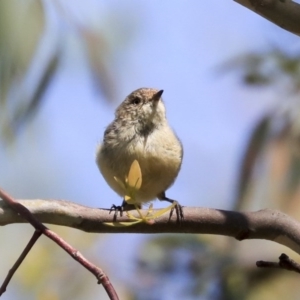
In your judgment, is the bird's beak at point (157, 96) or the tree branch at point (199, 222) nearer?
the tree branch at point (199, 222)

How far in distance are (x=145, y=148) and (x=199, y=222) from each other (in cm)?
59

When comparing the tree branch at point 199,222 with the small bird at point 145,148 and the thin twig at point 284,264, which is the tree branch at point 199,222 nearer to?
the thin twig at point 284,264

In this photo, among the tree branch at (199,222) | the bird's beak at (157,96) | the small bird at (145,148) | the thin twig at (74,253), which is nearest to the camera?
the thin twig at (74,253)

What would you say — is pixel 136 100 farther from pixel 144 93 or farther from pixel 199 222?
pixel 199 222

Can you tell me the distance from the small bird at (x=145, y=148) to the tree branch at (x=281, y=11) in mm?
722

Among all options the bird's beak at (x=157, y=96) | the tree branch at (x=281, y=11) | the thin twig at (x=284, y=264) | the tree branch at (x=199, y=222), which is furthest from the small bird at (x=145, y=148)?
the thin twig at (x=284, y=264)

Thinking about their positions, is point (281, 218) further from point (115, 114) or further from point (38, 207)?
point (115, 114)

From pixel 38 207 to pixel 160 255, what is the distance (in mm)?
1263

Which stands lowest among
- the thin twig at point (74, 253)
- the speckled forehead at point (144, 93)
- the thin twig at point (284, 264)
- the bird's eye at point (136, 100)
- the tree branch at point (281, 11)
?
the thin twig at point (74, 253)

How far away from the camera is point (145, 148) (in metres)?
1.76

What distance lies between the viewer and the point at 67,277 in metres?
2.12

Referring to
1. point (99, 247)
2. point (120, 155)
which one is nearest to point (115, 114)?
point (120, 155)

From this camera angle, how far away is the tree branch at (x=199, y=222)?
1069mm

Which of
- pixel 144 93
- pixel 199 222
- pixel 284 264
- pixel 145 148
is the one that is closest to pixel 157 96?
pixel 144 93
